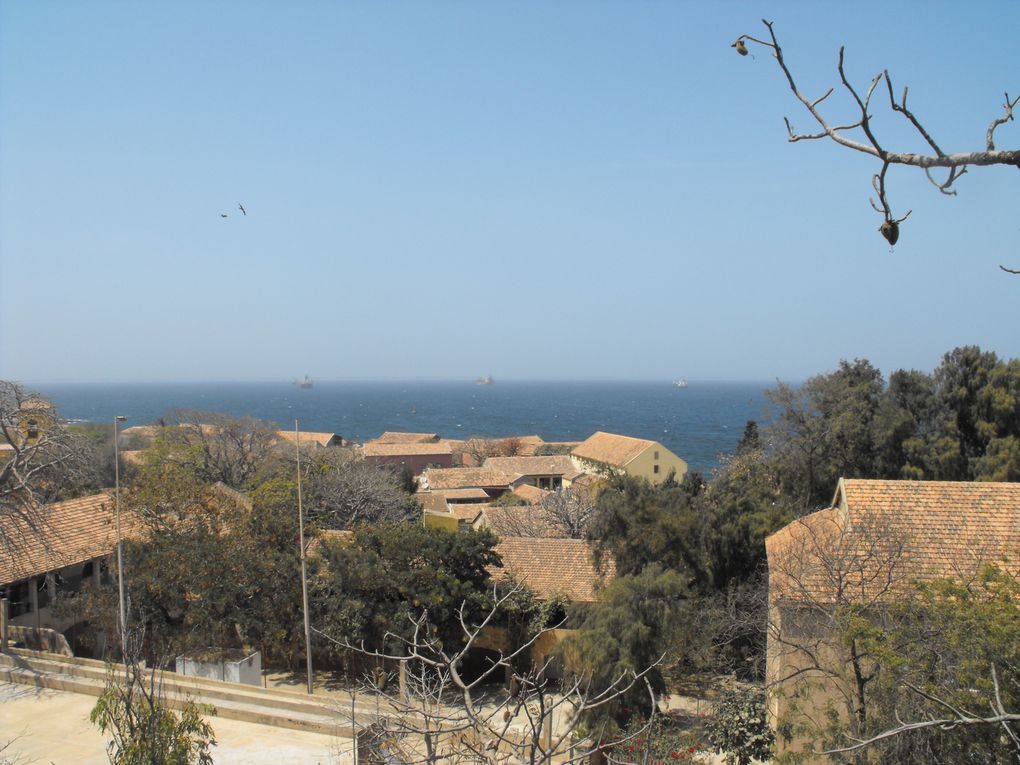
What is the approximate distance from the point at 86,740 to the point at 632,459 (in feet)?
148

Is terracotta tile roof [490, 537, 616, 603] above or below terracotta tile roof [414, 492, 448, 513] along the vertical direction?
above

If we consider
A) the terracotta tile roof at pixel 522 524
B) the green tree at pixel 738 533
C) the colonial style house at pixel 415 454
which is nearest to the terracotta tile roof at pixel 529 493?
the terracotta tile roof at pixel 522 524

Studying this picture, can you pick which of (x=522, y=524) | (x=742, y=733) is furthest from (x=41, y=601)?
(x=742, y=733)

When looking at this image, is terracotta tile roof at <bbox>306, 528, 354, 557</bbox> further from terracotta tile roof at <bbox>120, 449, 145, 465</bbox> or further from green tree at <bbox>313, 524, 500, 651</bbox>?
terracotta tile roof at <bbox>120, 449, 145, 465</bbox>

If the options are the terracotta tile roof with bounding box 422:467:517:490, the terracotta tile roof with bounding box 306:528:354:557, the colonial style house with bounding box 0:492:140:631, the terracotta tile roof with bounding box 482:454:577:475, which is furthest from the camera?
the terracotta tile roof with bounding box 482:454:577:475

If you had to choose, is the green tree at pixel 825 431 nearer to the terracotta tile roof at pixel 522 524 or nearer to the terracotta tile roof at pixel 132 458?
the terracotta tile roof at pixel 522 524

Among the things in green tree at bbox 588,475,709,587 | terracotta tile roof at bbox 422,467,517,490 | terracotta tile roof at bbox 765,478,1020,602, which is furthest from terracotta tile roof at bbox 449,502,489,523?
terracotta tile roof at bbox 765,478,1020,602

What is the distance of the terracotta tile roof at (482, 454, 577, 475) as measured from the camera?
58.1 m

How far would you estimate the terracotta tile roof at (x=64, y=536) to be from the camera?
20516 mm

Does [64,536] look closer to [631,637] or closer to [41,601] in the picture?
[41,601]

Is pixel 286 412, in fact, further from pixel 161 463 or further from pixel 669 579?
pixel 669 579

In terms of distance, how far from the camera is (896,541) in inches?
582

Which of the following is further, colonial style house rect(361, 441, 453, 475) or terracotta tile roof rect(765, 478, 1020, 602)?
colonial style house rect(361, 441, 453, 475)

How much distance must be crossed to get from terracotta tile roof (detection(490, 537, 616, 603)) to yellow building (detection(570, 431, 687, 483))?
28.1 meters
